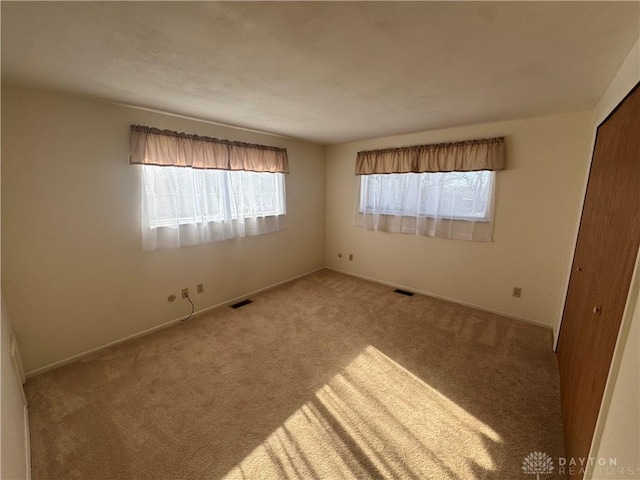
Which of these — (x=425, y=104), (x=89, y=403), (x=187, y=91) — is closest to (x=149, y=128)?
(x=187, y=91)

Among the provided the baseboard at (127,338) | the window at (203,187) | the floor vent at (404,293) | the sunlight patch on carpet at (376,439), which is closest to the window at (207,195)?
the window at (203,187)

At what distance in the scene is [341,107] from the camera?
2.29 metres

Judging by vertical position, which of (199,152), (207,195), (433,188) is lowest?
(207,195)

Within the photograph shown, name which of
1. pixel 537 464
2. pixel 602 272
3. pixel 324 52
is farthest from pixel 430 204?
pixel 537 464

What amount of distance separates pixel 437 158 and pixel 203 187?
9.20 ft

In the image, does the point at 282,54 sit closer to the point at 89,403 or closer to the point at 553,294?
the point at 89,403

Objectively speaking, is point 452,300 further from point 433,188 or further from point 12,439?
point 12,439

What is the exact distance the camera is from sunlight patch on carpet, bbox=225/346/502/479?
1.33 meters

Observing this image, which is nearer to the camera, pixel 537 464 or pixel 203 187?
pixel 537 464

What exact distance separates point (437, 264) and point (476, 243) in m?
0.54

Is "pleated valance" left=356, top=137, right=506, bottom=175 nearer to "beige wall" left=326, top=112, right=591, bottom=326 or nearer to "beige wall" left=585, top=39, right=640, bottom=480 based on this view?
"beige wall" left=326, top=112, right=591, bottom=326

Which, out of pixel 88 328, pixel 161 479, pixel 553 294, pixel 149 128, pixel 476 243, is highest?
pixel 149 128

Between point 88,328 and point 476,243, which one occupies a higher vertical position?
point 476,243

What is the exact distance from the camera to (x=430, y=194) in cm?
330
